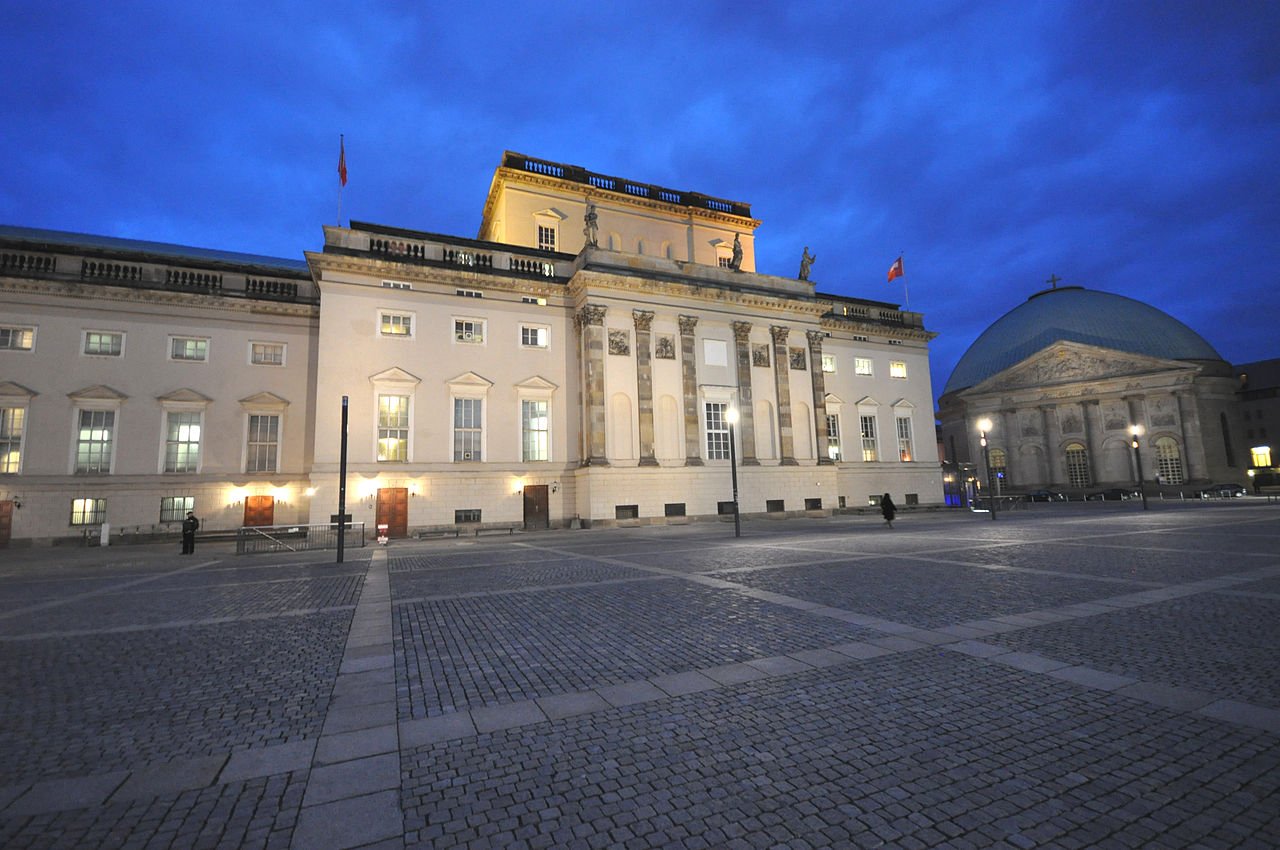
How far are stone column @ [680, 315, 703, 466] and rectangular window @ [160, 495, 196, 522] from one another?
85.8 feet

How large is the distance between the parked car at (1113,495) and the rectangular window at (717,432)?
4258cm

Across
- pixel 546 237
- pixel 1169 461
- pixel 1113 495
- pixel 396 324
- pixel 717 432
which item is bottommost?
pixel 1113 495

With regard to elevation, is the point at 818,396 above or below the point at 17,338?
below

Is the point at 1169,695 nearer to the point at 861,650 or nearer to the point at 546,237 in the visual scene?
the point at 861,650

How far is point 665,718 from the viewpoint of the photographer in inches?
184

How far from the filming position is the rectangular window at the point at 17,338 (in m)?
27.4

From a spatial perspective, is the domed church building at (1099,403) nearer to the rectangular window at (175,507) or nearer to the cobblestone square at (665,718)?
the cobblestone square at (665,718)

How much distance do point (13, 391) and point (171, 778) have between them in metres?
35.3

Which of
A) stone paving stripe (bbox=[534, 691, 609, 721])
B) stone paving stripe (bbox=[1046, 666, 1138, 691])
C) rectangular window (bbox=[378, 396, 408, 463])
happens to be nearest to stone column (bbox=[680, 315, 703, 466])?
rectangular window (bbox=[378, 396, 408, 463])

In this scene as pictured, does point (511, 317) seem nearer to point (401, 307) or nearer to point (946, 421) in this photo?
A: point (401, 307)

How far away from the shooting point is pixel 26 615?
9969mm

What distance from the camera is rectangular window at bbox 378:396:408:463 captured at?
2986 cm

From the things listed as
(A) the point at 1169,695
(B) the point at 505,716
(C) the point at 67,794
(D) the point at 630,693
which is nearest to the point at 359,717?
(B) the point at 505,716

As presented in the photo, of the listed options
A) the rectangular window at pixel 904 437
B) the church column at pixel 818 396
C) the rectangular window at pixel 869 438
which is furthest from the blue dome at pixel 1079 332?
the church column at pixel 818 396
